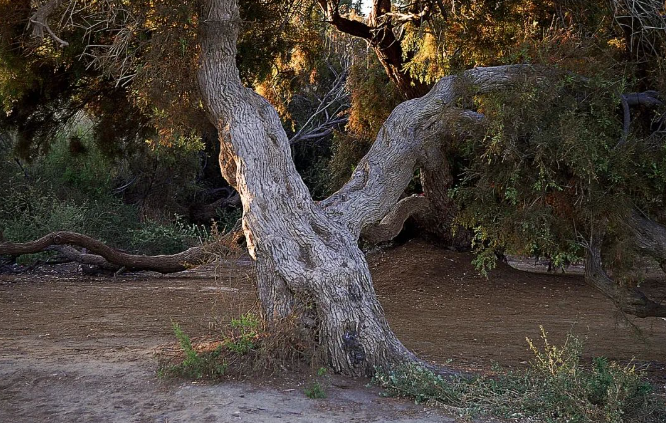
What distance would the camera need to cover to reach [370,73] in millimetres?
15477

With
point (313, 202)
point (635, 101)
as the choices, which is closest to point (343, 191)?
point (313, 202)

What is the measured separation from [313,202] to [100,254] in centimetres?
950

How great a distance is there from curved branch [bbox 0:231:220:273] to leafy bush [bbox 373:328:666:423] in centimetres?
912

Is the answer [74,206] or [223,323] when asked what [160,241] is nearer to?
[74,206]

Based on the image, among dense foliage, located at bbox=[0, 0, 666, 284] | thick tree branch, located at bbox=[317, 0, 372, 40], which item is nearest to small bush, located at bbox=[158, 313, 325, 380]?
dense foliage, located at bbox=[0, 0, 666, 284]

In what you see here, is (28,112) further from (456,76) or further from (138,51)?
(456,76)

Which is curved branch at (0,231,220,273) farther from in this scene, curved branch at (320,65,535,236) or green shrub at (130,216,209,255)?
curved branch at (320,65,535,236)

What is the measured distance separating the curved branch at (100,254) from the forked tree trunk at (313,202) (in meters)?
7.09

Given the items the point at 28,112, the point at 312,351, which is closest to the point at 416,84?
the point at 28,112

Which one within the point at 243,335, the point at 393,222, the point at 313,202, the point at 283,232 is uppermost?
the point at 313,202

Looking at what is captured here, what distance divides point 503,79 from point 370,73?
6.46 m

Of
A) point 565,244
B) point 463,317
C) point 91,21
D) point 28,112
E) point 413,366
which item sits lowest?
point 463,317

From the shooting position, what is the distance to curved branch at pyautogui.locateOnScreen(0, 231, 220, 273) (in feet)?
53.0

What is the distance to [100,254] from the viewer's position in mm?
16812
